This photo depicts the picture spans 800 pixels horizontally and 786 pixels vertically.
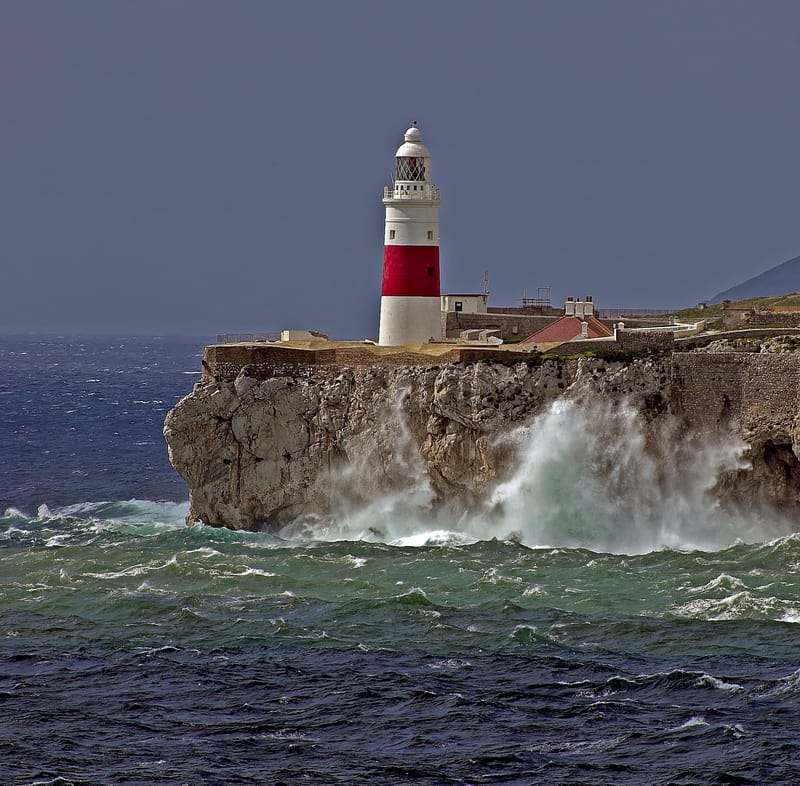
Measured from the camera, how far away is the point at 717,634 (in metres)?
37.7

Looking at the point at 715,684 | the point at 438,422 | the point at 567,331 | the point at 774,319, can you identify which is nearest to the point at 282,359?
the point at 438,422

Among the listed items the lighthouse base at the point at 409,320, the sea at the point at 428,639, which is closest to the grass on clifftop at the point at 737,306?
the lighthouse base at the point at 409,320

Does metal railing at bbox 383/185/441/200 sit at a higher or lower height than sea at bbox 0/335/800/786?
higher

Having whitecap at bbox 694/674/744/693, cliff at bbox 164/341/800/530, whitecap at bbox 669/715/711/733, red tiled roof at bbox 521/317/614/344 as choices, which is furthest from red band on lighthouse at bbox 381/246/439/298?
whitecap at bbox 669/715/711/733

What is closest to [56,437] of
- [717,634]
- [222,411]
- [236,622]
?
[222,411]

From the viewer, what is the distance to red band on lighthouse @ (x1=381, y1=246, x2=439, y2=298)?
190 ft

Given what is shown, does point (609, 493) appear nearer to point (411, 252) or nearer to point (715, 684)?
point (411, 252)

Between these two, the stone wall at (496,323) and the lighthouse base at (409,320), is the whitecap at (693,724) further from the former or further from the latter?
the stone wall at (496,323)

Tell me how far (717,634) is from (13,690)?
1597 centimetres

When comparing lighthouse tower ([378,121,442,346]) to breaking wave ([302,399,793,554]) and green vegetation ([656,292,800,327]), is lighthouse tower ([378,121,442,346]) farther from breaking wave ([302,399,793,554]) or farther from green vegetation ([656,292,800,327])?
green vegetation ([656,292,800,327])

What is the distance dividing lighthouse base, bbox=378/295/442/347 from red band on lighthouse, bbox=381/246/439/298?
0.84ft

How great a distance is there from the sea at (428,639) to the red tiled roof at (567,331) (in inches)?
336

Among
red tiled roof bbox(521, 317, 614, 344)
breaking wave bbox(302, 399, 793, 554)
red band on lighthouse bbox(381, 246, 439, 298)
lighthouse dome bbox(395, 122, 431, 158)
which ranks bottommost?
breaking wave bbox(302, 399, 793, 554)

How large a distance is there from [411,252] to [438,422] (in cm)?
827
